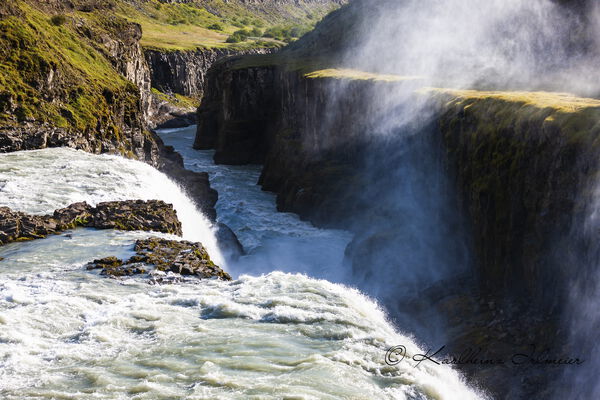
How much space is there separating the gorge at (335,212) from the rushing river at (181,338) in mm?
77

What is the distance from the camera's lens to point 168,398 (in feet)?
45.7

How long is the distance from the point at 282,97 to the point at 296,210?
17.0m

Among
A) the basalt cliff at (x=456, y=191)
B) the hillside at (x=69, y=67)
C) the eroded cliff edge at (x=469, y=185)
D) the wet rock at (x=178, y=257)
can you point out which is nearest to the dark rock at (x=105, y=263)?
the wet rock at (x=178, y=257)

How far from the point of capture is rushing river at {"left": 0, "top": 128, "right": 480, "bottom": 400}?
14.5 metres

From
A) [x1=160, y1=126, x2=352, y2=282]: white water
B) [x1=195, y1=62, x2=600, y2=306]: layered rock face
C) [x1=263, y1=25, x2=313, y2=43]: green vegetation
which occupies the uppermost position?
[x1=263, y1=25, x2=313, y2=43]: green vegetation

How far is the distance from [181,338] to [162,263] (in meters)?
6.38

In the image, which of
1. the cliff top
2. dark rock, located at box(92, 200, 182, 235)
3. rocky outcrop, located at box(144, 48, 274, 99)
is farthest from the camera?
rocky outcrop, located at box(144, 48, 274, 99)

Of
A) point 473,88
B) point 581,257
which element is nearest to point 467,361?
point 581,257

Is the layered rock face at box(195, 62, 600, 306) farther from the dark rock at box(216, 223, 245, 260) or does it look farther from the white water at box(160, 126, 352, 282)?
the dark rock at box(216, 223, 245, 260)

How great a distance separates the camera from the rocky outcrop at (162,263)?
22.4 meters

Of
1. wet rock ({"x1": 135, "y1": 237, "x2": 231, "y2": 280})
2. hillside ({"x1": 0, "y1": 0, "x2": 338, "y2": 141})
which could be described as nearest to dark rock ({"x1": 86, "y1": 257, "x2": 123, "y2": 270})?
wet rock ({"x1": 135, "y1": 237, "x2": 231, "y2": 280})

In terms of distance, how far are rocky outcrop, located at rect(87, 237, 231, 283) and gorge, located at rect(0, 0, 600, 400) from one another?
0.19m

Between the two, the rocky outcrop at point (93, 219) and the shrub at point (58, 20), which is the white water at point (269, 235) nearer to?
the rocky outcrop at point (93, 219)

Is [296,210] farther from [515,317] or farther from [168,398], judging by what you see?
[168,398]
